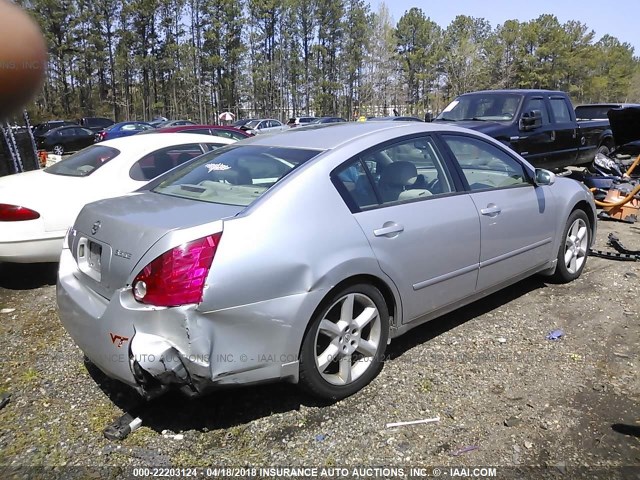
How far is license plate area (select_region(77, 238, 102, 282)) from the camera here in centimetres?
296

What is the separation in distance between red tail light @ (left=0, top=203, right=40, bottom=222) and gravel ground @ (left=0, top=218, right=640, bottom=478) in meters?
1.17

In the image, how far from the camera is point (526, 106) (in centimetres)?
884

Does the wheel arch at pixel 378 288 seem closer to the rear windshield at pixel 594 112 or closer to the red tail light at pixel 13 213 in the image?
the red tail light at pixel 13 213

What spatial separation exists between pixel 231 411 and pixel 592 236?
4.05m

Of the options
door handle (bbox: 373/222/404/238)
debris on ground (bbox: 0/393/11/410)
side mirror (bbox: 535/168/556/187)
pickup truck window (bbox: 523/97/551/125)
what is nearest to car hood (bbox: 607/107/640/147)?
pickup truck window (bbox: 523/97/551/125)

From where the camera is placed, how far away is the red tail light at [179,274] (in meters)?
2.53

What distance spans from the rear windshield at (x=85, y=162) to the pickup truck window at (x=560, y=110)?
762cm

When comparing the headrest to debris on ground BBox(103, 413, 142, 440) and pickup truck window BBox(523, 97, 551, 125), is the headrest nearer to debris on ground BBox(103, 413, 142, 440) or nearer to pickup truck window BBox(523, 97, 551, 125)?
debris on ground BBox(103, 413, 142, 440)

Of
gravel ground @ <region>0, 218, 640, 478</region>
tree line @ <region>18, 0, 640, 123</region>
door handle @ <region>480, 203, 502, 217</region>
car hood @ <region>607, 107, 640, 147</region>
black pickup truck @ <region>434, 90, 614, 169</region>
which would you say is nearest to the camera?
gravel ground @ <region>0, 218, 640, 478</region>

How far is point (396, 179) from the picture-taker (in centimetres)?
356

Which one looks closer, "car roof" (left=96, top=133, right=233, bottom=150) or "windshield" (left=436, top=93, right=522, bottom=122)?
"car roof" (left=96, top=133, right=233, bottom=150)

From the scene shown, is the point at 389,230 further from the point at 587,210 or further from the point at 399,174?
the point at 587,210

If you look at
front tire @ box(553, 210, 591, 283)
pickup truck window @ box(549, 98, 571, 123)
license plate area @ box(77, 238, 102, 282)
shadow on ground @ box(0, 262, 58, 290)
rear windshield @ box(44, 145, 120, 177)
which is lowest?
shadow on ground @ box(0, 262, 58, 290)

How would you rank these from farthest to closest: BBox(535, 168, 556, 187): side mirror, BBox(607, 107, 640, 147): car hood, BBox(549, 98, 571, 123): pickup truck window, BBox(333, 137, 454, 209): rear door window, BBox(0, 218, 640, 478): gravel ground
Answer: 1. BBox(549, 98, 571, 123): pickup truck window
2. BBox(607, 107, 640, 147): car hood
3. BBox(535, 168, 556, 187): side mirror
4. BBox(333, 137, 454, 209): rear door window
5. BBox(0, 218, 640, 478): gravel ground
